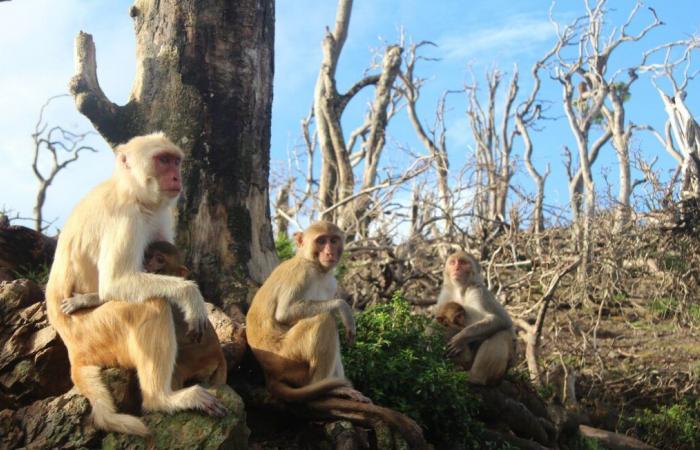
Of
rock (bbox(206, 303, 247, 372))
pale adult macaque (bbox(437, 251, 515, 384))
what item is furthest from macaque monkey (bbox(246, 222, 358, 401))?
pale adult macaque (bbox(437, 251, 515, 384))

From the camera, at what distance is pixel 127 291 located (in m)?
5.30

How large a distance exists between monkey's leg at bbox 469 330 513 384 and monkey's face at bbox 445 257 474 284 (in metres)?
0.98

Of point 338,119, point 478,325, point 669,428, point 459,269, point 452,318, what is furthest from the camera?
point 338,119

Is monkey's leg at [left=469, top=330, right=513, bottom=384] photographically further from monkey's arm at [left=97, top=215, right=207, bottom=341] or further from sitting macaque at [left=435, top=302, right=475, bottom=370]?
monkey's arm at [left=97, top=215, right=207, bottom=341]

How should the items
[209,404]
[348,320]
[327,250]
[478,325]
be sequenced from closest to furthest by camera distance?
[209,404] < [348,320] < [327,250] < [478,325]

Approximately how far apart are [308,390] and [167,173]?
6.51 feet

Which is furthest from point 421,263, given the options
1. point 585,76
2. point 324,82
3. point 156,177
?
point 585,76

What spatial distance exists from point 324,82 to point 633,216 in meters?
7.96

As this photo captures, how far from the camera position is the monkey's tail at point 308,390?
629 cm

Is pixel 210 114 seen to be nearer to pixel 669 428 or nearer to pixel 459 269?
pixel 459 269

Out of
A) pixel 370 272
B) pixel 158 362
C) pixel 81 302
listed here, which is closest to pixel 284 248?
pixel 370 272

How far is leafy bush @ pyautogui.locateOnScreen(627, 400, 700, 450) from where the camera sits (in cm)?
1188

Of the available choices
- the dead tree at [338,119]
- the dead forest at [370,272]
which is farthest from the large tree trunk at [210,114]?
the dead tree at [338,119]

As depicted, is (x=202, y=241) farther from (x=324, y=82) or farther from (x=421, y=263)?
(x=324, y=82)
